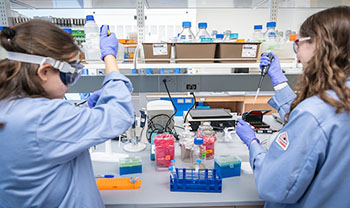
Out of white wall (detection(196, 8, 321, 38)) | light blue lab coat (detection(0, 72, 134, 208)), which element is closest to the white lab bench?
light blue lab coat (detection(0, 72, 134, 208))

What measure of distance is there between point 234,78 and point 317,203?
3.46ft

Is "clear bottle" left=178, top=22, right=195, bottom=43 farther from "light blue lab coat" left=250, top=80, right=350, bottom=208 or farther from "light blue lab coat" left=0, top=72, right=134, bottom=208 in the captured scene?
"light blue lab coat" left=250, top=80, right=350, bottom=208

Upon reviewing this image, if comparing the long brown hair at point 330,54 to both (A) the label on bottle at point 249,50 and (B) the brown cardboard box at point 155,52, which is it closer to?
(A) the label on bottle at point 249,50

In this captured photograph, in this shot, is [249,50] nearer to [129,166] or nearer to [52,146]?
[129,166]

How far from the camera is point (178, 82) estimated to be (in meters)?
1.57

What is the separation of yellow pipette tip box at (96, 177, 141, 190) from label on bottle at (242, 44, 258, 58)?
38.5 inches

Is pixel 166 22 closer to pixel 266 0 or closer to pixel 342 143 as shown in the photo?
pixel 266 0

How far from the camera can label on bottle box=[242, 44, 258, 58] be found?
4.20ft

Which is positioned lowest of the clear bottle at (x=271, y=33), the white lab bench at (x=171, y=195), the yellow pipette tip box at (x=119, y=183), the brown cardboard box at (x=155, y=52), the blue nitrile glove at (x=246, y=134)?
the white lab bench at (x=171, y=195)

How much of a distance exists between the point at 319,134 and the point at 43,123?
823 mm

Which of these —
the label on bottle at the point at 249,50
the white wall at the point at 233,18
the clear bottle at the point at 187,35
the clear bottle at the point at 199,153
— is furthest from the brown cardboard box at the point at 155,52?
the white wall at the point at 233,18

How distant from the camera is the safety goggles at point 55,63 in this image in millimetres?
642

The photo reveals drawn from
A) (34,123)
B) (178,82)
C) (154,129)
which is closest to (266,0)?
(178,82)

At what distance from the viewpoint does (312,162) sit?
2.00 ft
